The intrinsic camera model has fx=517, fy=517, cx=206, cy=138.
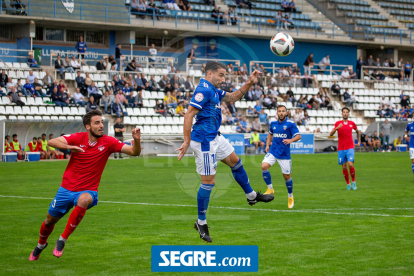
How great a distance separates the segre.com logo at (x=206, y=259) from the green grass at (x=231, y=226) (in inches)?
6.6

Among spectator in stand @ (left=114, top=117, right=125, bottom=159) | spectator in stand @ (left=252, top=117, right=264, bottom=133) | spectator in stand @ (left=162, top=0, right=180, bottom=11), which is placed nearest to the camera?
spectator in stand @ (left=114, top=117, right=125, bottom=159)

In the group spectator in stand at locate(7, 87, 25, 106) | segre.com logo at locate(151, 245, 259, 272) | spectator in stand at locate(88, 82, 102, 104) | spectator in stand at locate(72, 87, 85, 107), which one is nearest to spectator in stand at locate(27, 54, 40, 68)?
spectator in stand at locate(72, 87, 85, 107)

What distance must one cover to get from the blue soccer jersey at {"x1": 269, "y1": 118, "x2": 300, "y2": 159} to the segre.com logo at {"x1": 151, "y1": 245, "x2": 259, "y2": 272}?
550 centimetres

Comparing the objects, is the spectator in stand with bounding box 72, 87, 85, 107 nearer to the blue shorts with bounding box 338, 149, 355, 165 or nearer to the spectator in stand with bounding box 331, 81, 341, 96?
the blue shorts with bounding box 338, 149, 355, 165

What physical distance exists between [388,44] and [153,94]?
24545mm

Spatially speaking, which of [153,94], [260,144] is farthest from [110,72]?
[260,144]

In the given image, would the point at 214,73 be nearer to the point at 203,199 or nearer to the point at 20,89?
the point at 203,199

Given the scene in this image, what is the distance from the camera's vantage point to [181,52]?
1432 inches

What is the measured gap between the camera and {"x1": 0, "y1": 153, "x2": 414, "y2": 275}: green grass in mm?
6668

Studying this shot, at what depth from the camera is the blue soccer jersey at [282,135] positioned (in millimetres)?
12258

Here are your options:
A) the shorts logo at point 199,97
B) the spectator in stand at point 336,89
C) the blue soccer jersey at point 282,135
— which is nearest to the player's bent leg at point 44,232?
the shorts logo at point 199,97

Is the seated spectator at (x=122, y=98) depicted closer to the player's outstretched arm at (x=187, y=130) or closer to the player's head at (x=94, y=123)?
the player's outstretched arm at (x=187, y=130)

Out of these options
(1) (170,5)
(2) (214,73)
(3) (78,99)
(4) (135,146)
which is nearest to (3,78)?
(3) (78,99)

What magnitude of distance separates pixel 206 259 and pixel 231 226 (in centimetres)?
243
